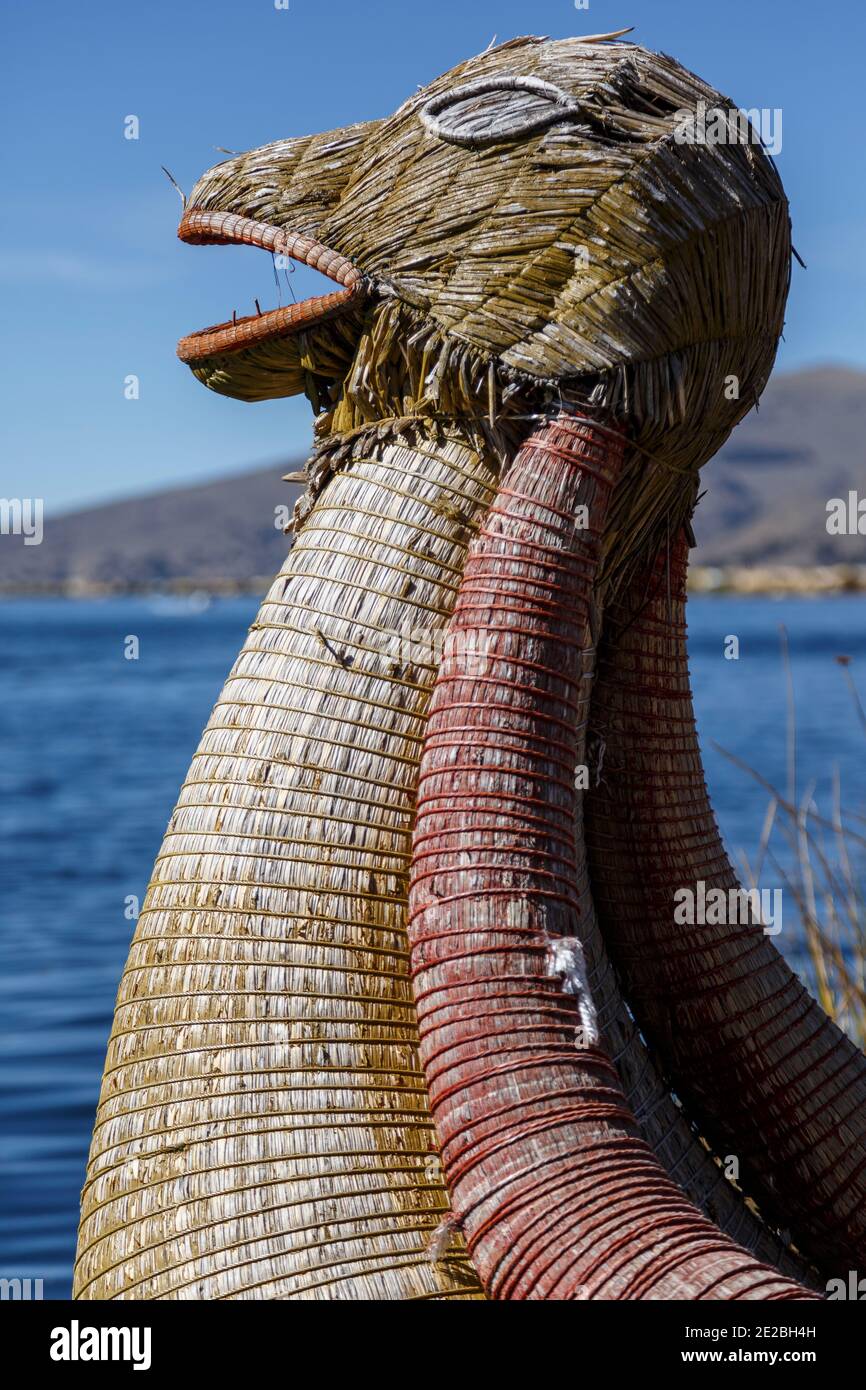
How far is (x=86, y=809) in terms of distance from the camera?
842 inches

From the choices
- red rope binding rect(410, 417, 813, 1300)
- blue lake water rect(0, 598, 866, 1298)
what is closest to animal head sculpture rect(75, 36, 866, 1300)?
red rope binding rect(410, 417, 813, 1300)

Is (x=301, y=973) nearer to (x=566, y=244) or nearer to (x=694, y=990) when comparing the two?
(x=694, y=990)

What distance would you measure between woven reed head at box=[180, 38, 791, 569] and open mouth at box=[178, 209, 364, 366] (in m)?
0.02

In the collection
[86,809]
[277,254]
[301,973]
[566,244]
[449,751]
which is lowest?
[301,973]

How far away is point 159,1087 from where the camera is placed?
2262 mm

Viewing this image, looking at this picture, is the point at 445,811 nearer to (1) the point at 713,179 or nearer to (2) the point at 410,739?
(2) the point at 410,739

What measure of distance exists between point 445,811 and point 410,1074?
36cm

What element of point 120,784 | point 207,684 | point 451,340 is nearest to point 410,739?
point 451,340

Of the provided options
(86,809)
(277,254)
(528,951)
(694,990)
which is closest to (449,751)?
(528,951)

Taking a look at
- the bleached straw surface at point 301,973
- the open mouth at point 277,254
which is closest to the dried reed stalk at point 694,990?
the bleached straw surface at point 301,973

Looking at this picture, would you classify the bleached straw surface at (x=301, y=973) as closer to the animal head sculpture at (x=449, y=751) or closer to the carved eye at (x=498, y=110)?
the animal head sculpture at (x=449, y=751)

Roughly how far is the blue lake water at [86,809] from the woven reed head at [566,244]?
3.94m

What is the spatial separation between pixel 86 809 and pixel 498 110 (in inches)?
777

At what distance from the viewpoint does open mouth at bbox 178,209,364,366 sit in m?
2.38
